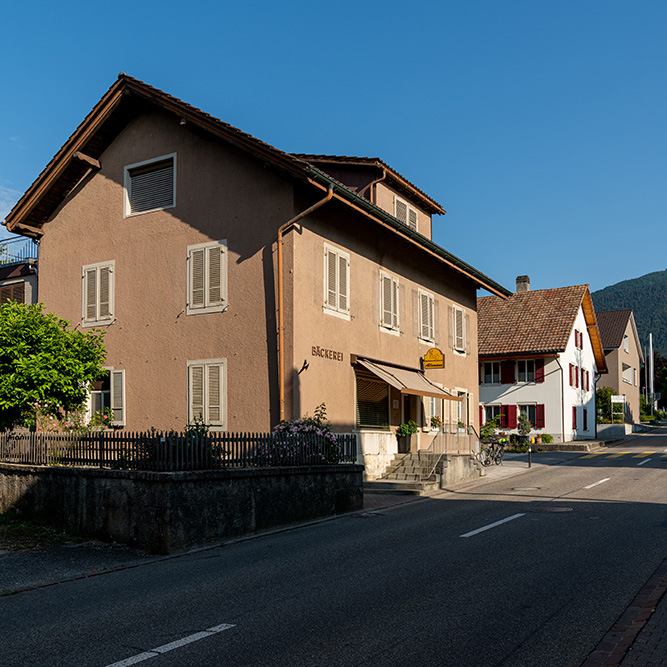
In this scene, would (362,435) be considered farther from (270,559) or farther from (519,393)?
(519,393)

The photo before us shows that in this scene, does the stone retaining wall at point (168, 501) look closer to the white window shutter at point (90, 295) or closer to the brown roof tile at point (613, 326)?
the white window shutter at point (90, 295)

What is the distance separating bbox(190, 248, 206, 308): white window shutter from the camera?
64.5 feet

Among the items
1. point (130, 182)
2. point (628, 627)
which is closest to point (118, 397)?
point (130, 182)

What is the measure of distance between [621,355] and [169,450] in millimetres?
66272

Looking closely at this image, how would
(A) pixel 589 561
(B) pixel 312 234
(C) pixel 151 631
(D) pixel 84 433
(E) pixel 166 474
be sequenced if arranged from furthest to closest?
(B) pixel 312 234 < (D) pixel 84 433 < (E) pixel 166 474 < (A) pixel 589 561 < (C) pixel 151 631

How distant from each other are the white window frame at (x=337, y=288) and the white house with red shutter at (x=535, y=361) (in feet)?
80.3

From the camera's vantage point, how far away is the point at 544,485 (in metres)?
20.3

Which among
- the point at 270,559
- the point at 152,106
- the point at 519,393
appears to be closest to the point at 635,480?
the point at 270,559

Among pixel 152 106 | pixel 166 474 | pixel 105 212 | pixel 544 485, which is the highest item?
pixel 152 106

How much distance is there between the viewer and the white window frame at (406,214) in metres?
25.3

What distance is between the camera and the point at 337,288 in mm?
20234

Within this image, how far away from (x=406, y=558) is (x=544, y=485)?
11.2 m

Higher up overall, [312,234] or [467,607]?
[312,234]

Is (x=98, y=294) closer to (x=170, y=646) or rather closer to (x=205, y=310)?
(x=205, y=310)
